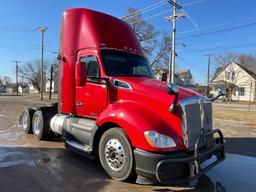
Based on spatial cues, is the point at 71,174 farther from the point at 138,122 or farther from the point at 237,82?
the point at 237,82

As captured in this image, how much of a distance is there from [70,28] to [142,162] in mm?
4266

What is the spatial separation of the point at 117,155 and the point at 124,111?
0.82 meters

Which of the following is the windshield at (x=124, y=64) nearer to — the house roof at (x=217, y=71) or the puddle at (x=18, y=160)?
the puddle at (x=18, y=160)

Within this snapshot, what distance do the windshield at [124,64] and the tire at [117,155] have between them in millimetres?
1463

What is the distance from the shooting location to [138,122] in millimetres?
5184

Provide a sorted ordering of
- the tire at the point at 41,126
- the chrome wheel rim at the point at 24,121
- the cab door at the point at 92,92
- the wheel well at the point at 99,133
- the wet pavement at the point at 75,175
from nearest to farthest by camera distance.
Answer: the wet pavement at the point at 75,175, the wheel well at the point at 99,133, the cab door at the point at 92,92, the tire at the point at 41,126, the chrome wheel rim at the point at 24,121

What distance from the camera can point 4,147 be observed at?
8.26 m

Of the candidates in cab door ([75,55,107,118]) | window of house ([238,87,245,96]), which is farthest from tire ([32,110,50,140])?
window of house ([238,87,245,96])

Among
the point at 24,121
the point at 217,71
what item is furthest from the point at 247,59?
the point at 24,121

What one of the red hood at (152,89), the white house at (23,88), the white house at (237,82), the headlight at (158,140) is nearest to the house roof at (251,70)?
the white house at (237,82)

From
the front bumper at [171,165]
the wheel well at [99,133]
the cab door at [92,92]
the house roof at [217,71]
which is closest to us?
the front bumper at [171,165]

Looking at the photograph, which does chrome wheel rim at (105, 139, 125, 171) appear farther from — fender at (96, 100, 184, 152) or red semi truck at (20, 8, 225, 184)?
fender at (96, 100, 184, 152)

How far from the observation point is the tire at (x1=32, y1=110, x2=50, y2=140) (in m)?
9.12

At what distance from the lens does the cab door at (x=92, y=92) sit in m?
6.55
